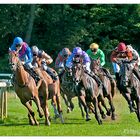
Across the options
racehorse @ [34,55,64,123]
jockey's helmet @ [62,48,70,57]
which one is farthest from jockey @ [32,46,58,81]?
jockey's helmet @ [62,48,70,57]

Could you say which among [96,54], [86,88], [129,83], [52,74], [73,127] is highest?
[96,54]

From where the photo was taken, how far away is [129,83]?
14.8m

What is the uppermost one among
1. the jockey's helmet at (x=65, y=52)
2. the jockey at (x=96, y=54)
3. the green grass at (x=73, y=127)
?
the jockey's helmet at (x=65, y=52)

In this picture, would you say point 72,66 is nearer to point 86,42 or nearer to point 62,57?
point 62,57

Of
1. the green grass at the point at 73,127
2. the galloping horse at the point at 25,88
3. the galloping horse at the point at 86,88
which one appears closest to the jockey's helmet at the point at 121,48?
the galloping horse at the point at 86,88

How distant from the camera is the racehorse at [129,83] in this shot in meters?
14.6

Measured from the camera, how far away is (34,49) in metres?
14.9

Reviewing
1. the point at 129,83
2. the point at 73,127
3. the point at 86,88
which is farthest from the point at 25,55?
the point at 129,83

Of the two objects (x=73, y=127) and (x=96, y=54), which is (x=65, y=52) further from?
(x=73, y=127)

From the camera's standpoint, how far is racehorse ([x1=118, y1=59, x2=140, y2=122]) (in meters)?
14.6

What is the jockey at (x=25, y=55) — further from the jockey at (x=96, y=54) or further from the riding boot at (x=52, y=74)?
the jockey at (x=96, y=54)

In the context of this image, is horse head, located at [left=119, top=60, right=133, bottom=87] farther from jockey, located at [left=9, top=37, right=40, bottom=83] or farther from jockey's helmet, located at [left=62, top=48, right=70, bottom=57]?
jockey's helmet, located at [left=62, top=48, right=70, bottom=57]

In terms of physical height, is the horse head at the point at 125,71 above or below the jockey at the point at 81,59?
below

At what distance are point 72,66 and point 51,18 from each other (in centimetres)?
2197
